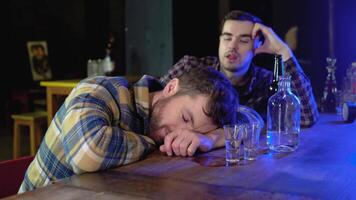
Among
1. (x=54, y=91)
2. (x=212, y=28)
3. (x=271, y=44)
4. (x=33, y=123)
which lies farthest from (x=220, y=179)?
(x=212, y=28)

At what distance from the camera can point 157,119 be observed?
1.48m

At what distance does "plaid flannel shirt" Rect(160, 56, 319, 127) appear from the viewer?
7.03ft

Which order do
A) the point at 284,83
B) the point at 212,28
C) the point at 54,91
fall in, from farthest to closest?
1. the point at 212,28
2. the point at 54,91
3. the point at 284,83

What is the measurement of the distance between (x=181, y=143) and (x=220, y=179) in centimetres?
28

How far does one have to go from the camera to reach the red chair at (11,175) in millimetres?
1406

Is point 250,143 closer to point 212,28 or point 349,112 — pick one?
point 349,112

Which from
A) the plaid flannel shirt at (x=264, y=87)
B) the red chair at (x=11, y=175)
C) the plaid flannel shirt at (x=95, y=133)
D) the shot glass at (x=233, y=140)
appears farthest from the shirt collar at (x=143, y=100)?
the plaid flannel shirt at (x=264, y=87)

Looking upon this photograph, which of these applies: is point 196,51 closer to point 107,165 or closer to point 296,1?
point 296,1

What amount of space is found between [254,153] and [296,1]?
3.74m

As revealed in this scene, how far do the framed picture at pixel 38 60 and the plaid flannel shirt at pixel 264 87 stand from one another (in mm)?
3973

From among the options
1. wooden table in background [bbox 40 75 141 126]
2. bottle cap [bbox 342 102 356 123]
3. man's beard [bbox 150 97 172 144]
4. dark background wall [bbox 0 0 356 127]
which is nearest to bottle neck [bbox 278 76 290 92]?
man's beard [bbox 150 97 172 144]

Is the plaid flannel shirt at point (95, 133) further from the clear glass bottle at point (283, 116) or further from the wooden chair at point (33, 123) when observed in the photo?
the wooden chair at point (33, 123)

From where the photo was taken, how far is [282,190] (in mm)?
1080

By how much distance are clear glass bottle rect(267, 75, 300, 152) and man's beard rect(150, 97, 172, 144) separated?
0.38 m
